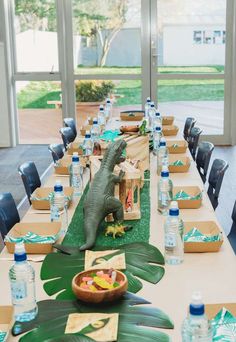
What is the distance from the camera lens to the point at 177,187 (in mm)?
3553

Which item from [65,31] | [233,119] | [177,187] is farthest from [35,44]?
[177,187]

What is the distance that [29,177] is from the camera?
432cm

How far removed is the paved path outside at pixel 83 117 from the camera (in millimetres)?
8922

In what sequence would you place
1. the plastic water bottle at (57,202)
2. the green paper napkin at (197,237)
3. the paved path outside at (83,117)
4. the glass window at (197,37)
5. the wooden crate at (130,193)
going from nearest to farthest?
the green paper napkin at (197,237) < the plastic water bottle at (57,202) < the wooden crate at (130,193) < the glass window at (197,37) < the paved path outside at (83,117)

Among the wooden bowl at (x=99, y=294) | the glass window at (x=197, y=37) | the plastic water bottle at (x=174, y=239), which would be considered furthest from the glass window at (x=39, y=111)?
the wooden bowl at (x=99, y=294)

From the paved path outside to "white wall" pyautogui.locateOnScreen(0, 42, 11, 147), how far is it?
0.28 meters

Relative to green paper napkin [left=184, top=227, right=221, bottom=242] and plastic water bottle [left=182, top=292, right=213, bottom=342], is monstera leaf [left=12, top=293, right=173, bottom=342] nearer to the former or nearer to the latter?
plastic water bottle [left=182, top=292, right=213, bottom=342]

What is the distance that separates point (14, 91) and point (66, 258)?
263 inches

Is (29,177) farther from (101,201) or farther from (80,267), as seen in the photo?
(80,267)

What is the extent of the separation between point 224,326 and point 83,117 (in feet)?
23.5

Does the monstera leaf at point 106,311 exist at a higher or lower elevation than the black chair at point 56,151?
lower

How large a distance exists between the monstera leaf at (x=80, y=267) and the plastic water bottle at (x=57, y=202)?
0.39 m

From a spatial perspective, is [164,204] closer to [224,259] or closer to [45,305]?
[224,259]

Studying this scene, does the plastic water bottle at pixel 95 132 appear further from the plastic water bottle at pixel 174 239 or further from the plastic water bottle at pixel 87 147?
the plastic water bottle at pixel 174 239
